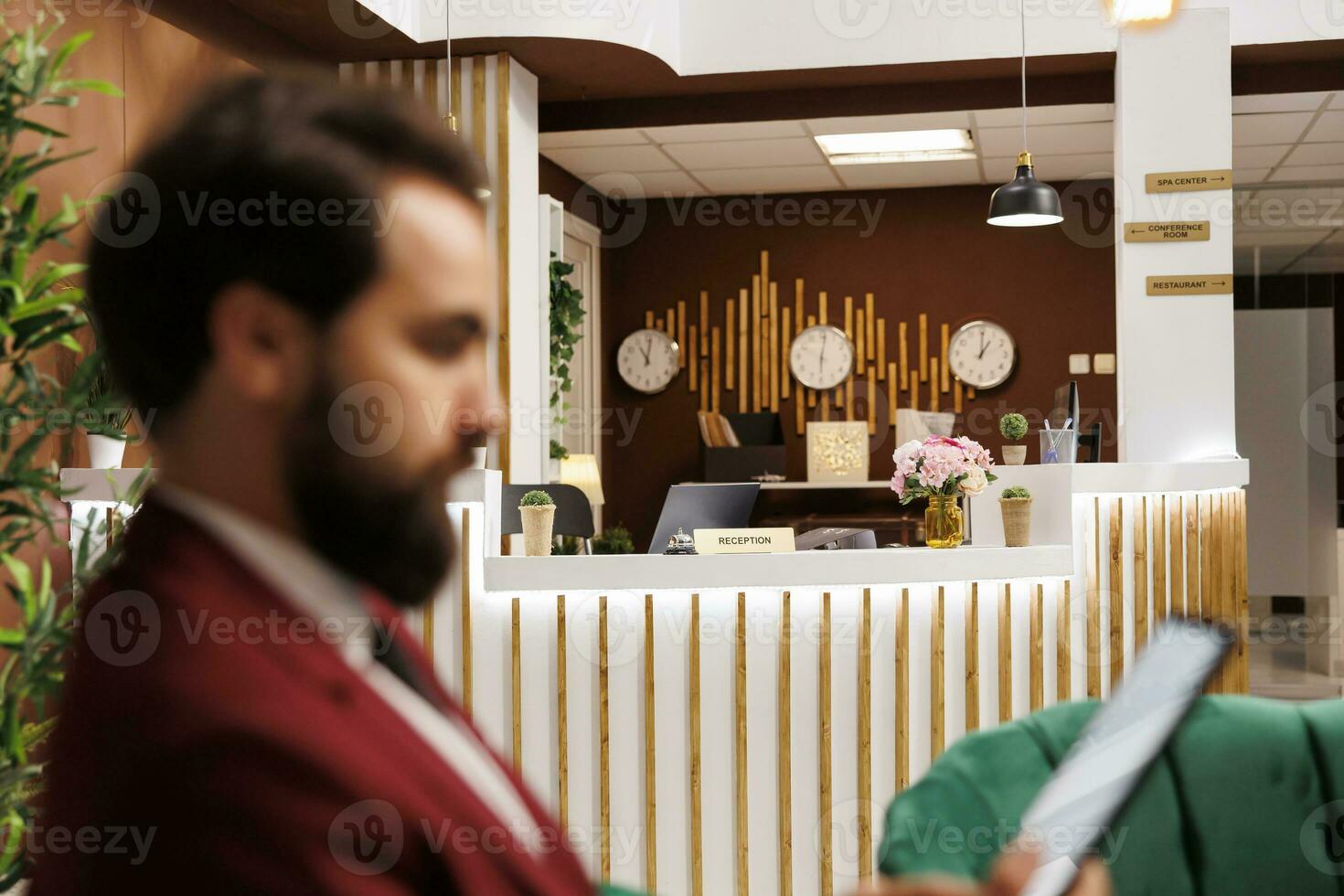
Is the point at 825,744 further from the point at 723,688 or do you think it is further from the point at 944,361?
the point at 944,361

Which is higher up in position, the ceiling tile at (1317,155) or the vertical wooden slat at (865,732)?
the ceiling tile at (1317,155)

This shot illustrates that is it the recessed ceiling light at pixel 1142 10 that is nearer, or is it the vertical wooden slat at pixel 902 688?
the vertical wooden slat at pixel 902 688

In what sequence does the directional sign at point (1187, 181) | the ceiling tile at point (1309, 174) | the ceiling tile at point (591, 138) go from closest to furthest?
the directional sign at point (1187, 181) → the ceiling tile at point (591, 138) → the ceiling tile at point (1309, 174)

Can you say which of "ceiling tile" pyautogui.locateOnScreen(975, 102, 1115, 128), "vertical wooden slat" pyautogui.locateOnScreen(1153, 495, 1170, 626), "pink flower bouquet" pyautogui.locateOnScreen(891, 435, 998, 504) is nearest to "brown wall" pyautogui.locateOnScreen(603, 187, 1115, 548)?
"ceiling tile" pyautogui.locateOnScreen(975, 102, 1115, 128)

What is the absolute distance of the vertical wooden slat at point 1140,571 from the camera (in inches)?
169

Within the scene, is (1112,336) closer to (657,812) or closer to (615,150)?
(615,150)

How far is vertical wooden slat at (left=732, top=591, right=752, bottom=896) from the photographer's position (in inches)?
130

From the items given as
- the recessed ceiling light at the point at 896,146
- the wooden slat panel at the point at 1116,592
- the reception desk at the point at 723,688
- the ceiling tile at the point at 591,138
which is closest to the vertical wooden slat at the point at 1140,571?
the wooden slat panel at the point at 1116,592

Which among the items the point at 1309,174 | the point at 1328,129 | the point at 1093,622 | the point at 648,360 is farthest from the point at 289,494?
the point at 1309,174

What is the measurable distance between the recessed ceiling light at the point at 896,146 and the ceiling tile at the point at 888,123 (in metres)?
0.14

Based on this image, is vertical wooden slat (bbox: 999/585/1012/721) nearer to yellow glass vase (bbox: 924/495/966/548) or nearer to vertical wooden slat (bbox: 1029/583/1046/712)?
vertical wooden slat (bbox: 1029/583/1046/712)

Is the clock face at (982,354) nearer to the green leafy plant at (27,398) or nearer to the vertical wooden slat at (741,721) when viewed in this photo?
the vertical wooden slat at (741,721)

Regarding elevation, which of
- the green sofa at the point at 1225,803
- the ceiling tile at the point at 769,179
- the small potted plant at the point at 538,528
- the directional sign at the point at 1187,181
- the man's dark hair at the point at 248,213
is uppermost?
the ceiling tile at the point at 769,179

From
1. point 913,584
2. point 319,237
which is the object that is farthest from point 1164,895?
point 913,584
